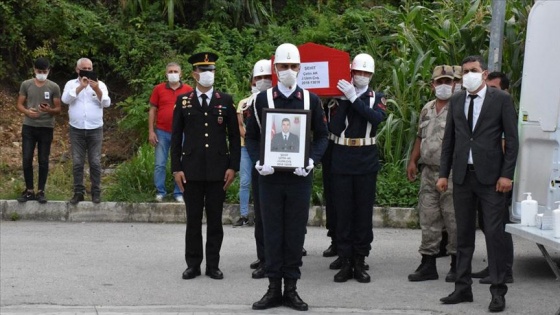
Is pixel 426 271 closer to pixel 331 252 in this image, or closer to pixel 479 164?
pixel 331 252

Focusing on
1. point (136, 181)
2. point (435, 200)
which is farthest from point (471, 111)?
point (136, 181)

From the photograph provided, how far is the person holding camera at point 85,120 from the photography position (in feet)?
43.5

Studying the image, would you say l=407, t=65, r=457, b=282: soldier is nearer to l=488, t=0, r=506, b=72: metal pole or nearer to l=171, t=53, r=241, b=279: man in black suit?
l=488, t=0, r=506, b=72: metal pole

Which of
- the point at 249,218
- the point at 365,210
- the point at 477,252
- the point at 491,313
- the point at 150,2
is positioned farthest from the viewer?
the point at 150,2

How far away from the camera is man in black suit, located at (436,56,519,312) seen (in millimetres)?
8875

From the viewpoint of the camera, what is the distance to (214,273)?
1011cm

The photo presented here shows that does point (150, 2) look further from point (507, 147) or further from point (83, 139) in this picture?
point (507, 147)

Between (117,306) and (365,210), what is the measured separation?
2.49 metres

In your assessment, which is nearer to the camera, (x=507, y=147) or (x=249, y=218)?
(x=507, y=147)

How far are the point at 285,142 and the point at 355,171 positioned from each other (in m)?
1.40

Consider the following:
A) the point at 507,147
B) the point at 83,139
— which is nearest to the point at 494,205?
the point at 507,147

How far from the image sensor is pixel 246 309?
892 cm

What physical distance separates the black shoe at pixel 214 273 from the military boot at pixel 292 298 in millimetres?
1264

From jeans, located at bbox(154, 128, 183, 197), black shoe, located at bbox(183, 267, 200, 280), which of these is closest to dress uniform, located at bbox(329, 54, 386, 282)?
black shoe, located at bbox(183, 267, 200, 280)
